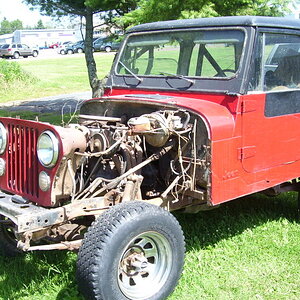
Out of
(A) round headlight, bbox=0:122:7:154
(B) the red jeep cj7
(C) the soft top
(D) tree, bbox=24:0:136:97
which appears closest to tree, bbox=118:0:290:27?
(D) tree, bbox=24:0:136:97

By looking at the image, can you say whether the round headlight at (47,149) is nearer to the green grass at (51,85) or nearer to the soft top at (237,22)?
the soft top at (237,22)

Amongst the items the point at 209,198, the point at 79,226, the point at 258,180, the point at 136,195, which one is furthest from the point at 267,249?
the point at 79,226

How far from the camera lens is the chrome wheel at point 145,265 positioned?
10.7 ft

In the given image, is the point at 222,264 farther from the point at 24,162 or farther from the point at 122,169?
the point at 24,162

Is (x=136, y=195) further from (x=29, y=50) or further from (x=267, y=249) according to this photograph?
(x=29, y=50)

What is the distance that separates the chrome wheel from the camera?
3.26m

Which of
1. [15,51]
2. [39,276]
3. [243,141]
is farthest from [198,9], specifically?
[15,51]

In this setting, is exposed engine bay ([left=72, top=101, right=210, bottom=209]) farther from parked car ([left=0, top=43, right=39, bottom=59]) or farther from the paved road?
parked car ([left=0, top=43, right=39, bottom=59])

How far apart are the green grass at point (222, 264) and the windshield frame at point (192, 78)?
1.40m

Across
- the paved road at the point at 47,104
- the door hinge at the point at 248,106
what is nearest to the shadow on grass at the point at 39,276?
the door hinge at the point at 248,106

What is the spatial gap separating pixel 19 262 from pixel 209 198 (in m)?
1.73

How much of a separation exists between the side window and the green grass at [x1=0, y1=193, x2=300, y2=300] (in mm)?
1394

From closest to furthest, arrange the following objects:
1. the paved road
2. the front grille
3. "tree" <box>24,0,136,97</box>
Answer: the front grille
"tree" <box>24,0,136,97</box>
the paved road

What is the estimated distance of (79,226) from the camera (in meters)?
3.75
